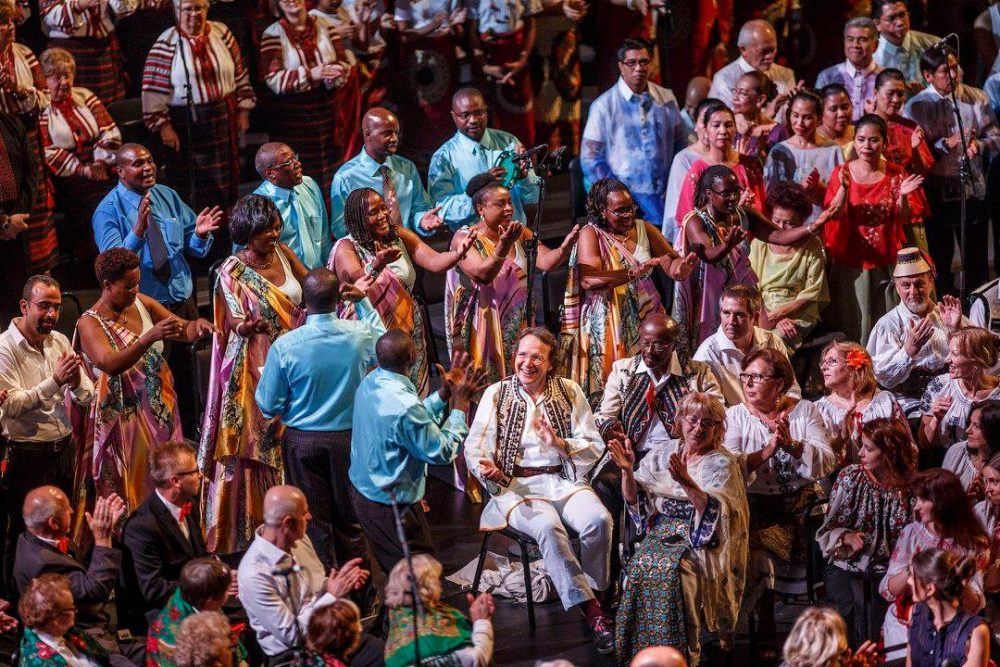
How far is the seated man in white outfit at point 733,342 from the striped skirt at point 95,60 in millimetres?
3572

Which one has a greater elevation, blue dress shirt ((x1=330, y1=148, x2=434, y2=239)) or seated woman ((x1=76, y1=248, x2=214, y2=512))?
blue dress shirt ((x1=330, y1=148, x2=434, y2=239))

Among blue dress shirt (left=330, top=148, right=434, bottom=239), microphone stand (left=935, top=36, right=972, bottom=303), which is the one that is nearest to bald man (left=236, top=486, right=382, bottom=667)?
blue dress shirt (left=330, top=148, right=434, bottom=239)

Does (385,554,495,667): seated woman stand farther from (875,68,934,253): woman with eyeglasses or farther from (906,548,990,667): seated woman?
(875,68,934,253): woman with eyeglasses

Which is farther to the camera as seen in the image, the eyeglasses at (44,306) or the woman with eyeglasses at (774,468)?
the eyeglasses at (44,306)

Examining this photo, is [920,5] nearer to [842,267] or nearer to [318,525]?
[842,267]

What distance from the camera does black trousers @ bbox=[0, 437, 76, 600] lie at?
22.7ft

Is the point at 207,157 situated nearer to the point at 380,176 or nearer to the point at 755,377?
the point at 380,176

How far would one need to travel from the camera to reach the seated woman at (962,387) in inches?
280

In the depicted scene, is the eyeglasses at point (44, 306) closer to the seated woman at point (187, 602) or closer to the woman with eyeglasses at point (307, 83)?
the seated woman at point (187, 602)

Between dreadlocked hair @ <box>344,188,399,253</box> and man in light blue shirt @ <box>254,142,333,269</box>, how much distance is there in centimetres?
43

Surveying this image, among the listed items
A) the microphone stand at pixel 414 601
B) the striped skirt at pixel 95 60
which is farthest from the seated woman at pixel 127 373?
the striped skirt at pixel 95 60

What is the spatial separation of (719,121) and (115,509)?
13.1 feet

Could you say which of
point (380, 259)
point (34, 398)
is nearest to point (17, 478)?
point (34, 398)

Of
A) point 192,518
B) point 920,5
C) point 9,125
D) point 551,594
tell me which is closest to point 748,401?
point 551,594
